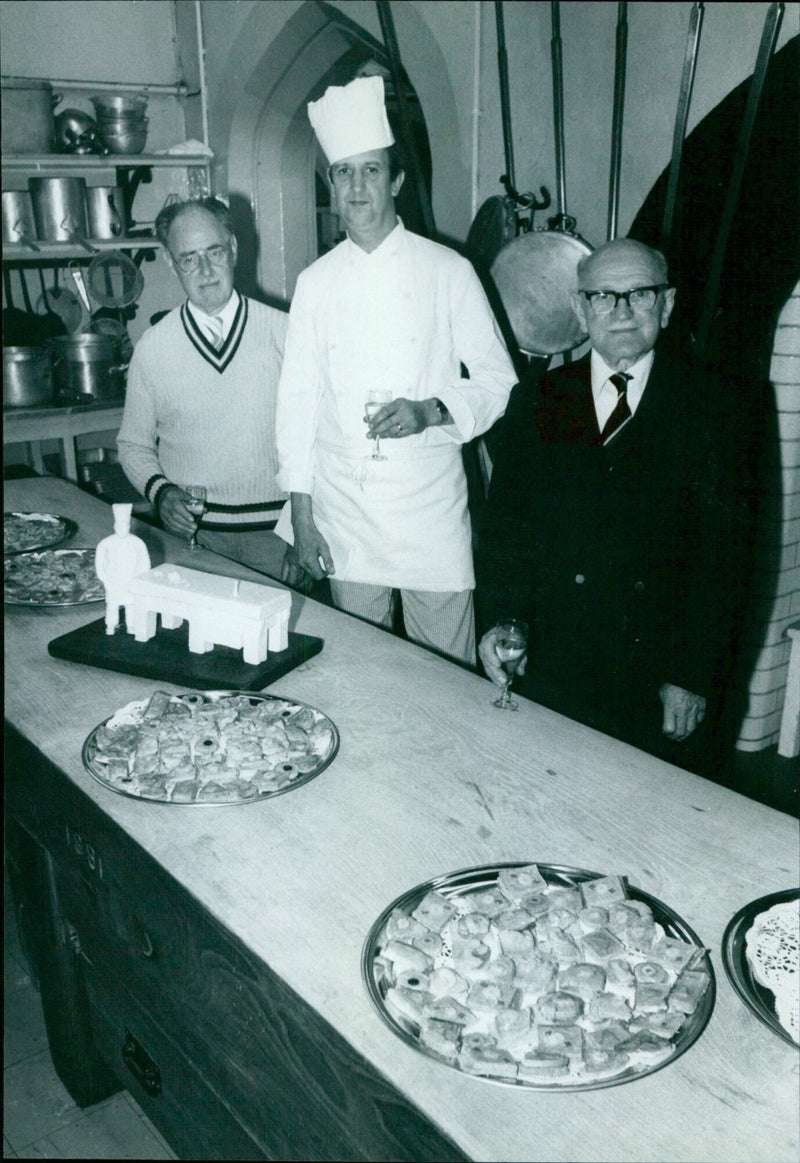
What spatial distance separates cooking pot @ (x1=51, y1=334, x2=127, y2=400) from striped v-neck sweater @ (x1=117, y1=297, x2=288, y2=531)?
5.53 ft

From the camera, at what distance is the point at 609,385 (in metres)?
1.97

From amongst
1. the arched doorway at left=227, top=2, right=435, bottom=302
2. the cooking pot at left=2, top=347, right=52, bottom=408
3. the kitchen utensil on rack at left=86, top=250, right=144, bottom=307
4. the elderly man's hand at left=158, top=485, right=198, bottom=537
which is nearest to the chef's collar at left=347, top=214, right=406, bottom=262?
the elderly man's hand at left=158, top=485, right=198, bottom=537

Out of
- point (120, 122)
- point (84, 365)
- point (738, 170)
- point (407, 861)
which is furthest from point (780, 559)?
point (120, 122)

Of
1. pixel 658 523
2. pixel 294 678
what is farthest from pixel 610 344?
pixel 294 678

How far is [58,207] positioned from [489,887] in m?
4.03

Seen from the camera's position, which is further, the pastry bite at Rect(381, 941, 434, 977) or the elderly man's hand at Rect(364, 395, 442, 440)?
the elderly man's hand at Rect(364, 395, 442, 440)

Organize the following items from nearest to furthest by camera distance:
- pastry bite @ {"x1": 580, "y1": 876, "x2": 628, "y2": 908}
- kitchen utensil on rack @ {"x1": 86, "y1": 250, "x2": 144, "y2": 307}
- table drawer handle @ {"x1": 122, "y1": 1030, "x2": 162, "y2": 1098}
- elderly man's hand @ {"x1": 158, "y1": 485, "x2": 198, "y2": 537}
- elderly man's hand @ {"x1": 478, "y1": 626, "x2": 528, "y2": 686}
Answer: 1. pastry bite @ {"x1": 580, "y1": 876, "x2": 628, "y2": 908}
2. table drawer handle @ {"x1": 122, "y1": 1030, "x2": 162, "y2": 1098}
3. elderly man's hand @ {"x1": 478, "y1": 626, "x2": 528, "y2": 686}
4. elderly man's hand @ {"x1": 158, "y1": 485, "x2": 198, "y2": 537}
5. kitchen utensil on rack @ {"x1": 86, "y1": 250, "x2": 144, "y2": 307}

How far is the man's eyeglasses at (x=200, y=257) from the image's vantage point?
2555mm

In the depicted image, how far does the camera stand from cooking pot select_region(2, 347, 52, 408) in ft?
13.3

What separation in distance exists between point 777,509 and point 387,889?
2.45 metres

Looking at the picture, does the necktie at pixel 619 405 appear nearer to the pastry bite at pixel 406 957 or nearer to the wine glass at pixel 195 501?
the wine glass at pixel 195 501

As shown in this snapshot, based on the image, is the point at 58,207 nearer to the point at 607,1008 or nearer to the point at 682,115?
the point at 682,115

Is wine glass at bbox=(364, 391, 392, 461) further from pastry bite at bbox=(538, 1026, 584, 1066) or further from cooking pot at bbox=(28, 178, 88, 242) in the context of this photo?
cooking pot at bbox=(28, 178, 88, 242)

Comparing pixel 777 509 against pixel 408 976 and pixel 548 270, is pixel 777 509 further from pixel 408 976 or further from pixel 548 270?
pixel 408 976
